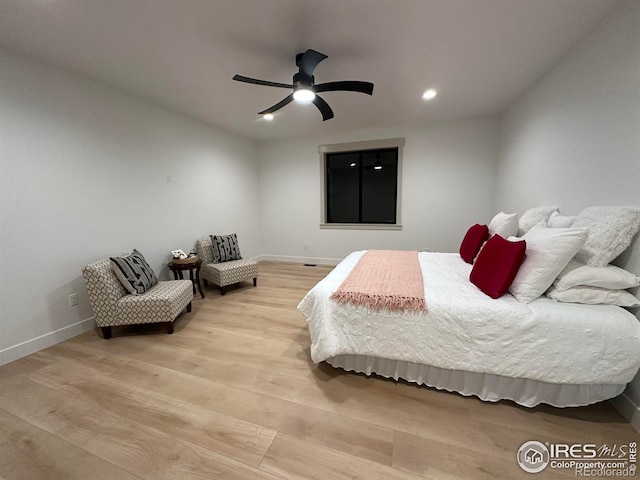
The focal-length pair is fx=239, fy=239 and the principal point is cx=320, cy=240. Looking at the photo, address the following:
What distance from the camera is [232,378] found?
1782mm

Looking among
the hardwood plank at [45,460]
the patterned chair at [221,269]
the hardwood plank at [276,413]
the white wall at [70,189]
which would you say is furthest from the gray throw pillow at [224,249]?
the hardwood plank at [45,460]

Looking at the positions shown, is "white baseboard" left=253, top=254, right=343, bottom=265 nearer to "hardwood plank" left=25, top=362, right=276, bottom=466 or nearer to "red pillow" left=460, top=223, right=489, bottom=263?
"red pillow" left=460, top=223, right=489, bottom=263

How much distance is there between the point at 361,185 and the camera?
4836mm

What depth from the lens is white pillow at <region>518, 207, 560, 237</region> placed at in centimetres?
226

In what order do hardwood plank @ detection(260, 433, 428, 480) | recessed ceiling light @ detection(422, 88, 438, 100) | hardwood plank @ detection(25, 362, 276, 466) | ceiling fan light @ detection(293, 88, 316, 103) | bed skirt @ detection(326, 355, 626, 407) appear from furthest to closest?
recessed ceiling light @ detection(422, 88, 438, 100) → ceiling fan light @ detection(293, 88, 316, 103) → bed skirt @ detection(326, 355, 626, 407) → hardwood plank @ detection(25, 362, 276, 466) → hardwood plank @ detection(260, 433, 428, 480)

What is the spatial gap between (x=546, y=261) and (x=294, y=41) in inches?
97.6

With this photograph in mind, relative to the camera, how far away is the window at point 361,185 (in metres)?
4.58

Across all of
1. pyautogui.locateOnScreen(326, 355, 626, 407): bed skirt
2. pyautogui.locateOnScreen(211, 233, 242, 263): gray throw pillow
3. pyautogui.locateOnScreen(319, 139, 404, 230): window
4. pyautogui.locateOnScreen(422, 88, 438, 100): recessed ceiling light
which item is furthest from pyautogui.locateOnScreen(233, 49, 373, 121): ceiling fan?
pyautogui.locateOnScreen(319, 139, 404, 230): window

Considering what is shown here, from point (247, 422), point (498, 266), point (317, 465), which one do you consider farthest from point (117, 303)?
point (498, 266)

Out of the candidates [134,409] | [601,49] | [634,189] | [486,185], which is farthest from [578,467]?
[486,185]

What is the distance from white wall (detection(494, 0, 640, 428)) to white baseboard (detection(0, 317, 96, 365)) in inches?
173

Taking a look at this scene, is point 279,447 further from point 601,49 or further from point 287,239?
point 287,239

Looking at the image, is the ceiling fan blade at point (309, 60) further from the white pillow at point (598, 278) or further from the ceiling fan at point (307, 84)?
the white pillow at point (598, 278)

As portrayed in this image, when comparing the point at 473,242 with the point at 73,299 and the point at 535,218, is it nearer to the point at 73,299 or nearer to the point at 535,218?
the point at 535,218
